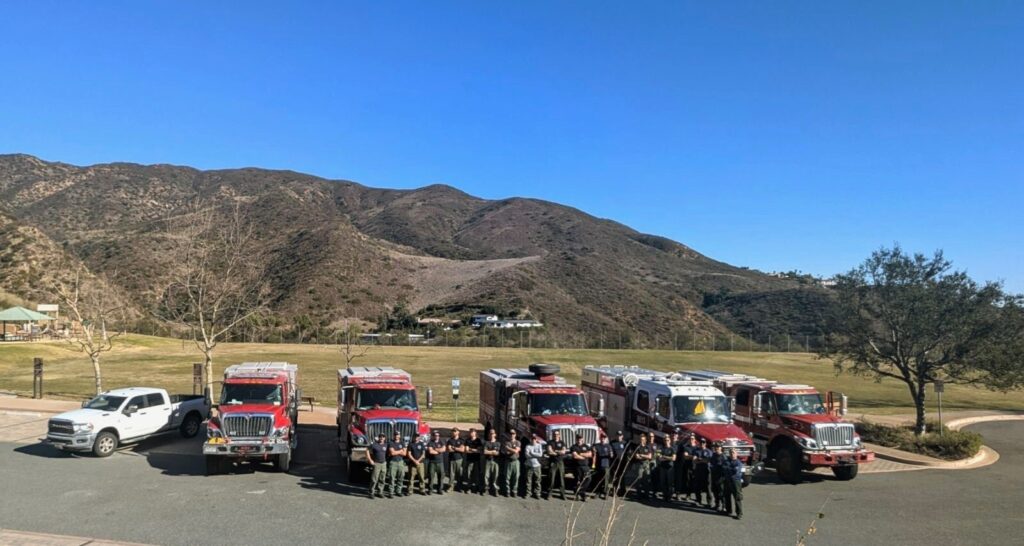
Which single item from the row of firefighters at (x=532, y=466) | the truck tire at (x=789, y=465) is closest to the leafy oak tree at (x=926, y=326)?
the truck tire at (x=789, y=465)

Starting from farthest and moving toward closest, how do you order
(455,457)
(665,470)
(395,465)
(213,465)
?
(213,465), (455,457), (665,470), (395,465)

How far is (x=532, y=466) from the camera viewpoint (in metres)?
14.7

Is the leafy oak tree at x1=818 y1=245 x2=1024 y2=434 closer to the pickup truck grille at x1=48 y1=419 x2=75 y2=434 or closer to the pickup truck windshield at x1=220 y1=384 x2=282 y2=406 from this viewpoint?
the pickup truck windshield at x1=220 y1=384 x2=282 y2=406

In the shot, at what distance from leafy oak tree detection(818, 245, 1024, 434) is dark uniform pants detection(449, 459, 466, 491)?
18.9 metres

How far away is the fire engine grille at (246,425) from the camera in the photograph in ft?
51.5

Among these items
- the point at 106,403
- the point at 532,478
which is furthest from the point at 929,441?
the point at 106,403

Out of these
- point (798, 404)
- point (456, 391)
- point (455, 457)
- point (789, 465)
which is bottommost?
point (789, 465)

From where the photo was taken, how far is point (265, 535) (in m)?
11.1

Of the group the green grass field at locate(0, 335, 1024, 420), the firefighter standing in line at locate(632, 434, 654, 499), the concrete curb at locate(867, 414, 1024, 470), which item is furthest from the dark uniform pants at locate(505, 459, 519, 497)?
the concrete curb at locate(867, 414, 1024, 470)

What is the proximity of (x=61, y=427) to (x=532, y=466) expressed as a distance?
40.8 ft

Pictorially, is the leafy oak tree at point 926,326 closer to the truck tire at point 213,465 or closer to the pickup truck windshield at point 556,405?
the pickup truck windshield at point 556,405

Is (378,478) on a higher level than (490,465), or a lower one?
lower

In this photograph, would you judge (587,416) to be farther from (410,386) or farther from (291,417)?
(291,417)

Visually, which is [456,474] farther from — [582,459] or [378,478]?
[582,459]
